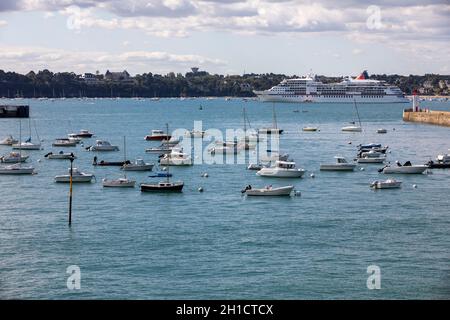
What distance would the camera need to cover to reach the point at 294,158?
152 feet

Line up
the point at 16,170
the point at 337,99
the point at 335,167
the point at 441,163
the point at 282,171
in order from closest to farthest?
the point at 282,171
the point at 16,170
the point at 335,167
the point at 441,163
the point at 337,99

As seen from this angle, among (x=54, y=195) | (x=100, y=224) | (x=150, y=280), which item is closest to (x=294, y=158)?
(x=54, y=195)

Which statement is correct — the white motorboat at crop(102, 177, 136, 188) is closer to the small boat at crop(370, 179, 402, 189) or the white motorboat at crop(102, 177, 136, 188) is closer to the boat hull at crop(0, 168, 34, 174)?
the boat hull at crop(0, 168, 34, 174)

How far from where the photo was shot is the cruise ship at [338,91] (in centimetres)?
14225

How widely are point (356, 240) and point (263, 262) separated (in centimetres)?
377

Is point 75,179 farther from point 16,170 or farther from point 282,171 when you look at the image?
point 282,171

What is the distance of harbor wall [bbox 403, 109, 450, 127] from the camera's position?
7744 cm

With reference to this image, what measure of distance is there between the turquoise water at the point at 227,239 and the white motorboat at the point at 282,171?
45 centimetres

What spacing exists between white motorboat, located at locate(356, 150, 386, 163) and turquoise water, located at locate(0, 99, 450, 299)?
432 cm

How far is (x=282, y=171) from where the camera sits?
3653cm

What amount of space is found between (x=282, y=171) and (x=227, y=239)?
48.5 ft

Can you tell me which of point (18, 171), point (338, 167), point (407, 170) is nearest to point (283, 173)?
point (338, 167)
